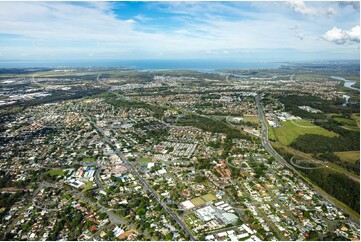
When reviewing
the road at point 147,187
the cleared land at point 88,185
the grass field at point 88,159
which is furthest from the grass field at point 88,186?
the grass field at point 88,159

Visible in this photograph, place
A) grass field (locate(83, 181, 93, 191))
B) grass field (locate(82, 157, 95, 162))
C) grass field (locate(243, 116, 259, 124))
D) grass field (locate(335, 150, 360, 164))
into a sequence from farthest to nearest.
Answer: grass field (locate(243, 116, 259, 124))
grass field (locate(82, 157, 95, 162))
grass field (locate(335, 150, 360, 164))
grass field (locate(83, 181, 93, 191))

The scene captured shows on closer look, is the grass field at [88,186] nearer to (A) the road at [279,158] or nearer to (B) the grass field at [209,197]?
(B) the grass field at [209,197]

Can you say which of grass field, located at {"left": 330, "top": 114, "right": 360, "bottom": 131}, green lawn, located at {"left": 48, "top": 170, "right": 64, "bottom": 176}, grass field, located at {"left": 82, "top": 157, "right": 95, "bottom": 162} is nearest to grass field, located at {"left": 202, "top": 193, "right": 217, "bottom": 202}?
grass field, located at {"left": 82, "top": 157, "right": 95, "bottom": 162}

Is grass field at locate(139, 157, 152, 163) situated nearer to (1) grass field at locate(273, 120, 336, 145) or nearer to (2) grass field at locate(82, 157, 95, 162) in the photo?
(2) grass field at locate(82, 157, 95, 162)

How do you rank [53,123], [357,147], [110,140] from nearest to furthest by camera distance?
1. [357,147]
2. [110,140]
3. [53,123]

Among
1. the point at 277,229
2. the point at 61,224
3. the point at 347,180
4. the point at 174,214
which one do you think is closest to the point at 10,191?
the point at 61,224

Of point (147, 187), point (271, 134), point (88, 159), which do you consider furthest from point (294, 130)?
point (88, 159)

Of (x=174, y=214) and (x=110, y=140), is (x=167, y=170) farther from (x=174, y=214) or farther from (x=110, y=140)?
(x=110, y=140)
